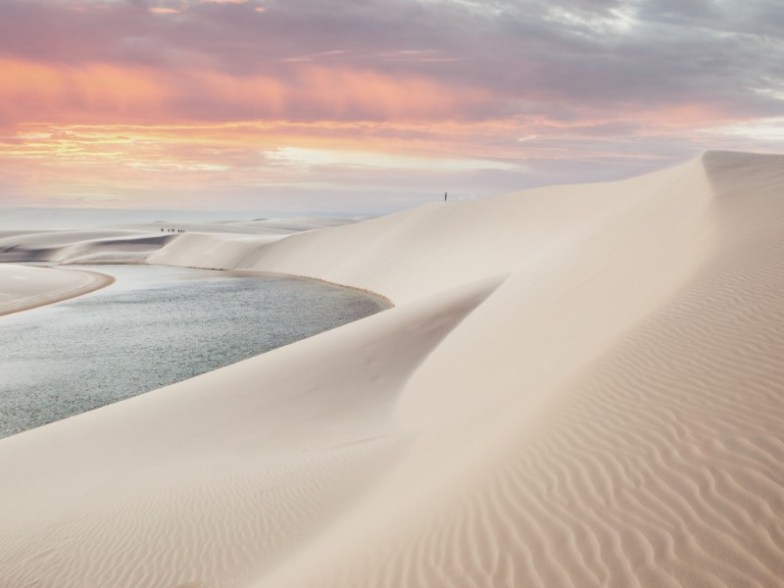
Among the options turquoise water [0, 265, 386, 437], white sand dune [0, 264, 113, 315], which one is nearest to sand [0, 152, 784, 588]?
turquoise water [0, 265, 386, 437]

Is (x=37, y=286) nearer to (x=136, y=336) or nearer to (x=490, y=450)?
(x=136, y=336)

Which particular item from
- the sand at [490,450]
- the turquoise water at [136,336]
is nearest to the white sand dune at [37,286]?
the turquoise water at [136,336]

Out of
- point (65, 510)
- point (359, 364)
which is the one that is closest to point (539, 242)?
point (359, 364)

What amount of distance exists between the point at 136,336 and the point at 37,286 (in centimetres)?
2149

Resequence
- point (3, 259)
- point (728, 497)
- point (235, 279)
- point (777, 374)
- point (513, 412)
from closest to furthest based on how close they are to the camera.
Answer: point (728, 497) < point (777, 374) < point (513, 412) < point (235, 279) < point (3, 259)

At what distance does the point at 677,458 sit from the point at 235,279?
50284mm

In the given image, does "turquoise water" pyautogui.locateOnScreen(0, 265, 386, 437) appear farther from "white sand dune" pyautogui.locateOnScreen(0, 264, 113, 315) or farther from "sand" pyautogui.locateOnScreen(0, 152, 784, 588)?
"sand" pyautogui.locateOnScreen(0, 152, 784, 588)

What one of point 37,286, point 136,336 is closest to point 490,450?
point 136,336

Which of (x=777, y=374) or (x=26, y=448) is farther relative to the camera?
(x=26, y=448)

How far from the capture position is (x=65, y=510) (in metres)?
7.78

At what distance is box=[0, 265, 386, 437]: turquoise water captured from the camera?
1597 centimetres

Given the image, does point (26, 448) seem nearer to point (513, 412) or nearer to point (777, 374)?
point (513, 412)

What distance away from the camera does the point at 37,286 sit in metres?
40.6

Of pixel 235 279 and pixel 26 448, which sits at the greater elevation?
pixel 26 448
